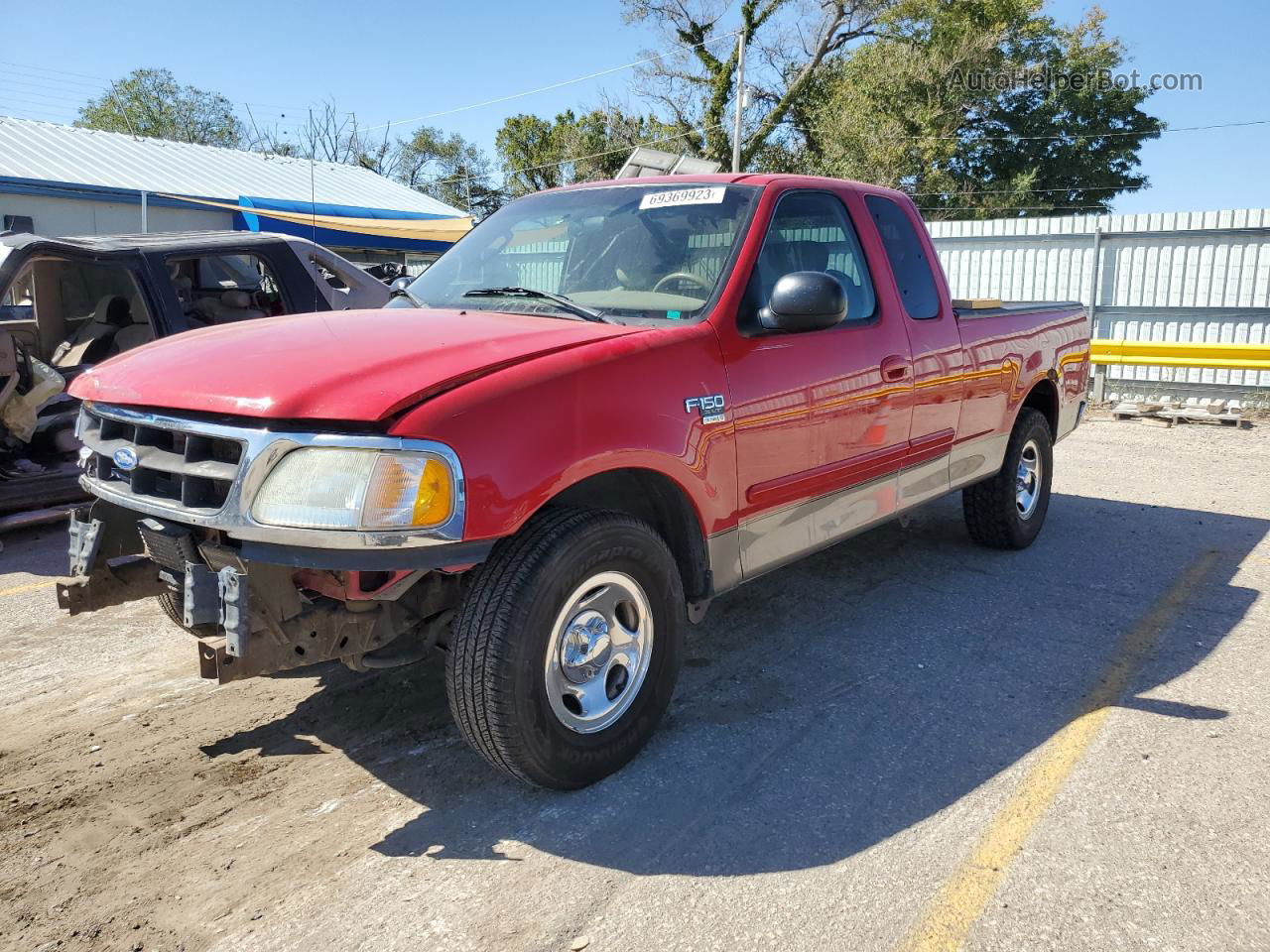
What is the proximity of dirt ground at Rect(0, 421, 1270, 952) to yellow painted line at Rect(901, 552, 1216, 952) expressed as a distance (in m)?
0.04

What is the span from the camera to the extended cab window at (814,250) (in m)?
3.76

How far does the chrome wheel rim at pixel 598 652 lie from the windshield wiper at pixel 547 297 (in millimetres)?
979

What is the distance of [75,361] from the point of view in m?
7.09

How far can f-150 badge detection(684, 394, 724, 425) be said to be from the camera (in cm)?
323

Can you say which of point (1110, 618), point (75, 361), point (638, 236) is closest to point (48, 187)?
point (75, 361)

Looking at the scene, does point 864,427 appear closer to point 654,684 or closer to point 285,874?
point 654,684

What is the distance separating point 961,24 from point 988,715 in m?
35.6

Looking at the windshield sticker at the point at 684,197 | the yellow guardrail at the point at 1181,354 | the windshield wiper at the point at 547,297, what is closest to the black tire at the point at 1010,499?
the windshield sticker at the point at 684,197

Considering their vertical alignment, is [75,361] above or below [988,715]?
above

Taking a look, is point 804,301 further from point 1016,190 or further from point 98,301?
point 1016,190

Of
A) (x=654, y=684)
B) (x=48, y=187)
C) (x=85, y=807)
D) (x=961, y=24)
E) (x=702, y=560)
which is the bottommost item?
(x=85, y=807)

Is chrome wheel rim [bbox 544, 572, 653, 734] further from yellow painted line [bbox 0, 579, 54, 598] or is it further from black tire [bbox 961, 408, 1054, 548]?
yellow painted line [bbox 0, 579, 54, 598]

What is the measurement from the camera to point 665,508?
3404 mm

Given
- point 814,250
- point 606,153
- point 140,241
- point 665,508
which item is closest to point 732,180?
point 814,250
